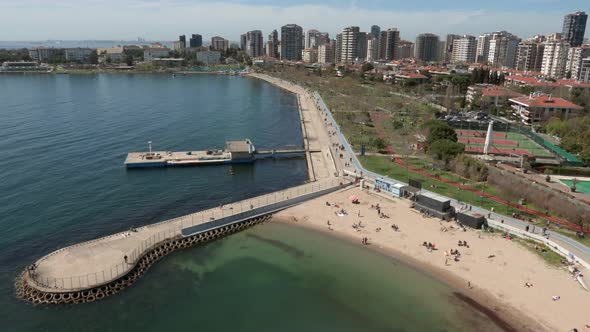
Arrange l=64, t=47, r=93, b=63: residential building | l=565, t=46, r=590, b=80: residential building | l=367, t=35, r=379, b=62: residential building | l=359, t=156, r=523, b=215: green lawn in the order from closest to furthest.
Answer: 1. l=359, t=156, r=523, b=215: green lawn
2. l=565, t=46, r=590, b=80: residential building
3. l=64, t=47, r=93, b=63: residential building
4. l=367, t=35, r=379, b=62: residential building

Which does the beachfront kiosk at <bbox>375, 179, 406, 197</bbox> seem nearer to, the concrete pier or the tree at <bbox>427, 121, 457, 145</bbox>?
the concrete pier

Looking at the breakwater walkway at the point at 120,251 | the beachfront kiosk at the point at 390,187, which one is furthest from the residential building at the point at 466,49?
the breakwater walkway at the point at 120,251

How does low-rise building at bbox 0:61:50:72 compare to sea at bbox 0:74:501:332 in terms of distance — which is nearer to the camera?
sea at bbox 0:74:501:332

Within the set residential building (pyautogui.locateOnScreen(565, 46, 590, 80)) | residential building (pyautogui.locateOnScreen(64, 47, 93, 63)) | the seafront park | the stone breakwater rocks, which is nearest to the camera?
the stone breakwater rocks

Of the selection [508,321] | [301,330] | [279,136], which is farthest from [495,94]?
[301,330]

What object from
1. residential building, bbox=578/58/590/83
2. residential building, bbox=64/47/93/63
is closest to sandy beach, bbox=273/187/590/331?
residential building, bbox=578/58/590/83

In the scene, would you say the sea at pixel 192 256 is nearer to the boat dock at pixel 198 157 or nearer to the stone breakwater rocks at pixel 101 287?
the stone breakwater rocks at pixel 101 287

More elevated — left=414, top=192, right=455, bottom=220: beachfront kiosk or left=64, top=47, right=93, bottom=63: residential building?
left=64, top=47, right=93, bottom=63: residential building

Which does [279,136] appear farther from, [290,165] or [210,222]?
[210,222]

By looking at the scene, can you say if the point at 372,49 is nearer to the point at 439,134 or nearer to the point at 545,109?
the point at 545,109
